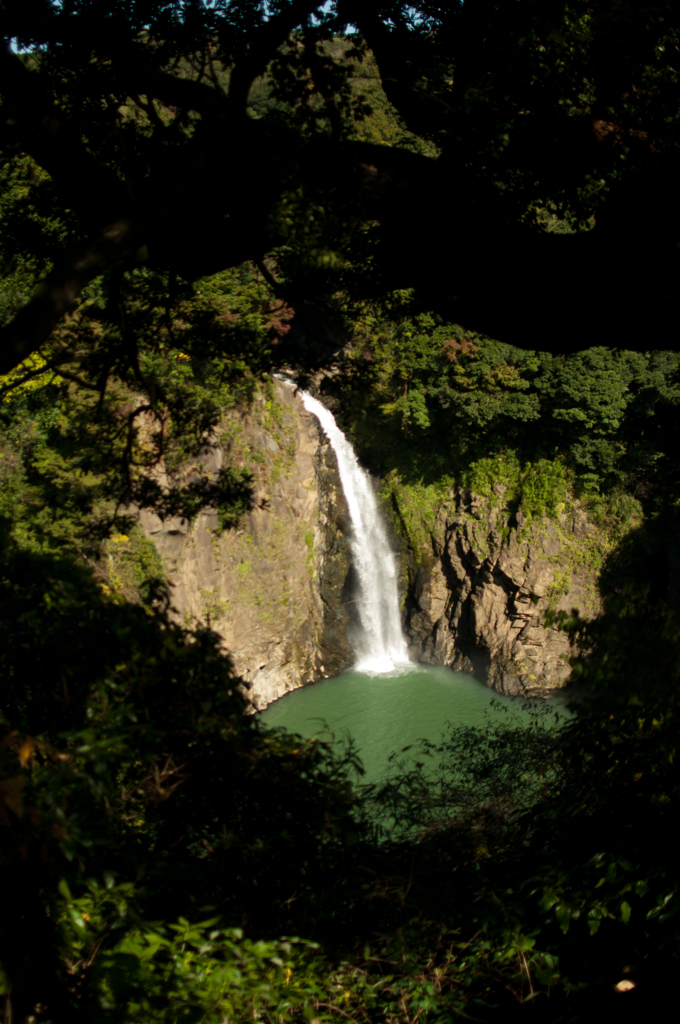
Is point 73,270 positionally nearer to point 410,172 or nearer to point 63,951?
point 410,172

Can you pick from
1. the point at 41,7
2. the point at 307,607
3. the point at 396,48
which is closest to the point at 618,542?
the point at 307,607

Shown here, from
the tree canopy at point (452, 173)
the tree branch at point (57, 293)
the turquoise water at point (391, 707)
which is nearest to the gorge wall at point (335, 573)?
the turquoise water at point (391, 707)

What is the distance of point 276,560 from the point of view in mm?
12922

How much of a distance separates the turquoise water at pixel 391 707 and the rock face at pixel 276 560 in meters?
0.54

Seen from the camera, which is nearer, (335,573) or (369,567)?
(335,573)

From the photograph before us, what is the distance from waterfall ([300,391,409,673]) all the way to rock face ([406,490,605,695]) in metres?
1.46

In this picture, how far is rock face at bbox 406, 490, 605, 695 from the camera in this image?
13703 mm

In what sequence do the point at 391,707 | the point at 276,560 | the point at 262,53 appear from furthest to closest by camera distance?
the point at 276,560, the point at 391,707, the point at 262,53

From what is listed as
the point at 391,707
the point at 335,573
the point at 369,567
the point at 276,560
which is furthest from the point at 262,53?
the point at 369,567

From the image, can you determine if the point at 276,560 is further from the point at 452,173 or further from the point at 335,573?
the point at 452,173

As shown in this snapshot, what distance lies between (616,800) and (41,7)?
4655 mm

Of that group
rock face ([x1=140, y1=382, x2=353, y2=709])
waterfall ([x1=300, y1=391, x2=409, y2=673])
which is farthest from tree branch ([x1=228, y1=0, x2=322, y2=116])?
waterfall ([x1=300, y1=391, x2=409, y2=673])

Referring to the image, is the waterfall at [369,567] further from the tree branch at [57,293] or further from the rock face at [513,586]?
the tree branch at [57,293]

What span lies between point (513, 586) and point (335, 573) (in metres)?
3.81
